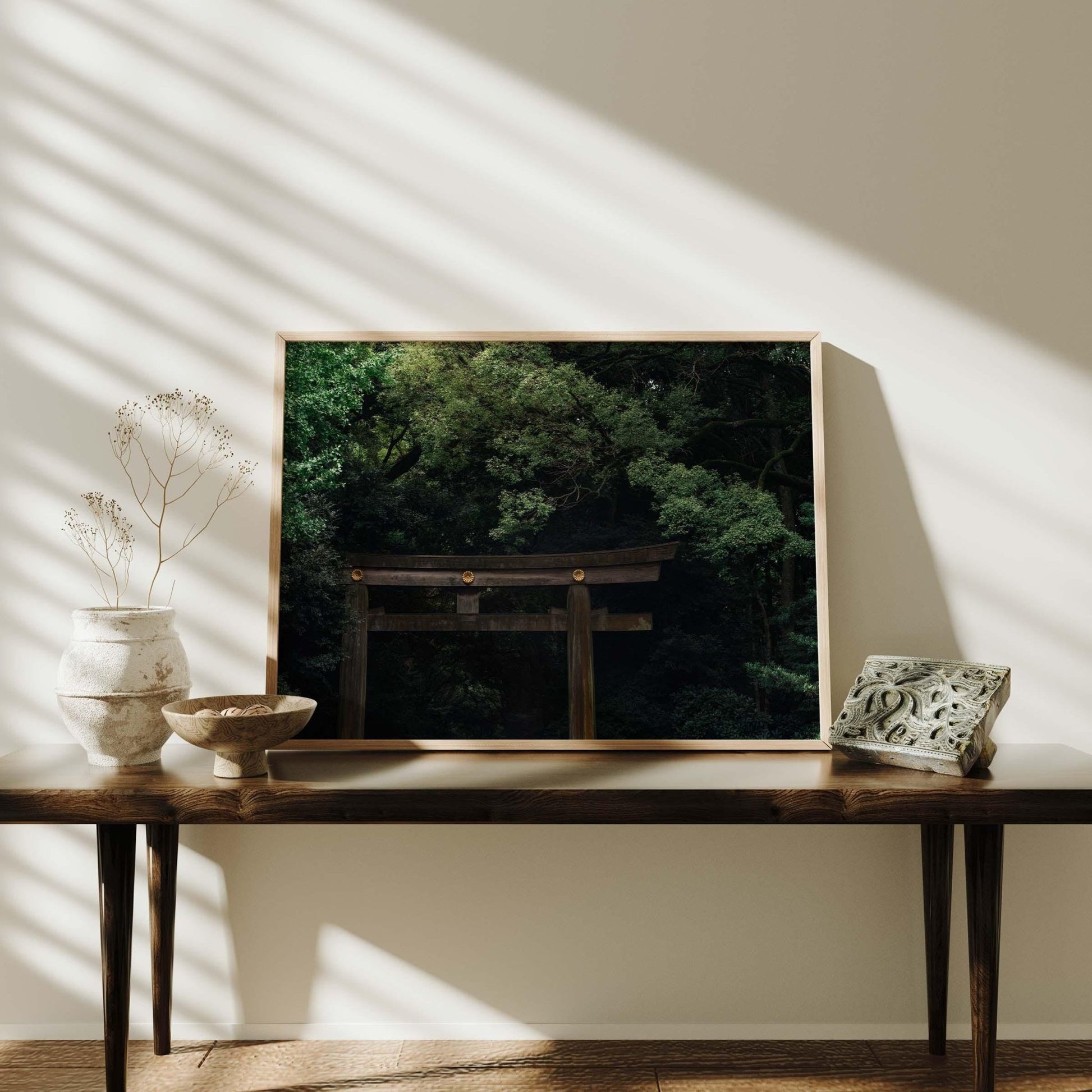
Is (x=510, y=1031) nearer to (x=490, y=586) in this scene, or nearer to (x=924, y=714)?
(x=490, y=586)

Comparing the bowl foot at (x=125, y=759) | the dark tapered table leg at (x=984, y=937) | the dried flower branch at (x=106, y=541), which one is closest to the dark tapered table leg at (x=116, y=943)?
the bowl foot at (x=125, y=759)

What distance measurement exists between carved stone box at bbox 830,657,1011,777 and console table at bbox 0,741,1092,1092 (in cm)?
4

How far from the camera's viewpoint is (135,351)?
7.58ft

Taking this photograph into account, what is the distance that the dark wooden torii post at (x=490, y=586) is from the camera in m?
2.21

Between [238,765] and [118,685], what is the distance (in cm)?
30

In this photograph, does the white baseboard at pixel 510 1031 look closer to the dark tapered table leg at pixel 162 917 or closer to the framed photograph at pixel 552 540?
the dark tapered table leg at pixel 162 917

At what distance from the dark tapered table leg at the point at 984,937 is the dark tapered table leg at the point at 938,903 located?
0.23m

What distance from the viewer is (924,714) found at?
198 centimetres

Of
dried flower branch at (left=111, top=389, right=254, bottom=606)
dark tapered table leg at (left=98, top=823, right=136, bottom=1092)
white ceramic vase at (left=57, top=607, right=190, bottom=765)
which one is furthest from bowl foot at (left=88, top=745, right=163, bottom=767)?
dried flower branch at (left=111, top=389, right=254, bottom=606)

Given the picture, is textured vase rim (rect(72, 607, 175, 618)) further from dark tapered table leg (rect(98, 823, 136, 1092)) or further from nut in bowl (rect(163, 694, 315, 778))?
dark tapered table leg (rect(98, 823, 136, 1092))

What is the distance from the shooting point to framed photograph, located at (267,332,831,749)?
2213mm

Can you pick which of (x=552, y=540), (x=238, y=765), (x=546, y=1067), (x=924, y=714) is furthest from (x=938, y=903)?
(x=238, y=765)

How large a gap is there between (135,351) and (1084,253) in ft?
7.41

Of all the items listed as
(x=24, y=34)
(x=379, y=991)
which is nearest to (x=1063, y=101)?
(x=24, y=34)
